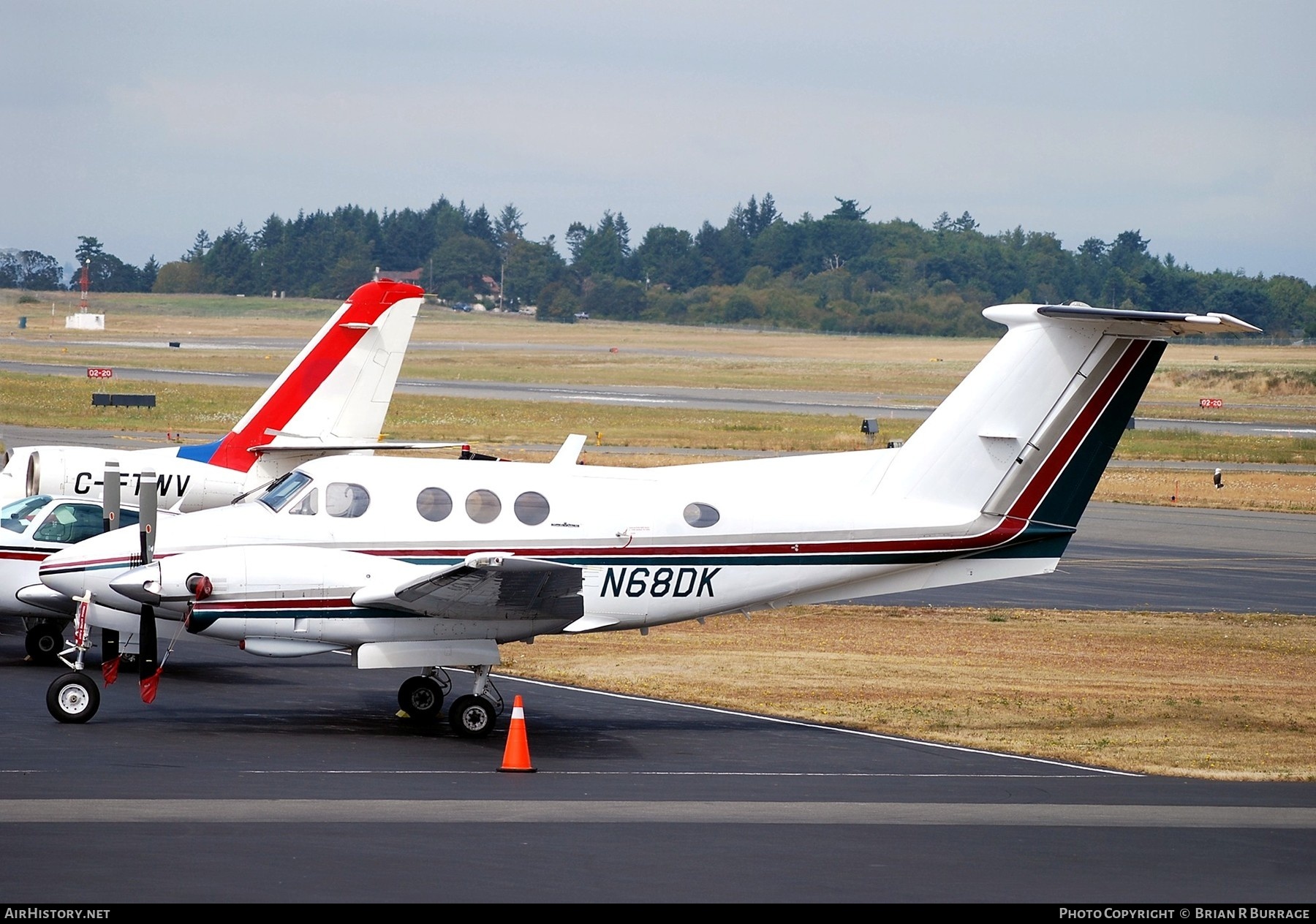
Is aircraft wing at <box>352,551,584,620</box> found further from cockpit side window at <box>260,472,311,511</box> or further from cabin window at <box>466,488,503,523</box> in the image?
cockpit side window at <box>260,472,311,511</box>

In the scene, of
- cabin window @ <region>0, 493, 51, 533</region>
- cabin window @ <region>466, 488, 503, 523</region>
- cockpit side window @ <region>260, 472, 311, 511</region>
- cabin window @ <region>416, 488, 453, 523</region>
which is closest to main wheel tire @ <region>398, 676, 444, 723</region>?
cabin window @ <region>416, 488, 453, 523</region>

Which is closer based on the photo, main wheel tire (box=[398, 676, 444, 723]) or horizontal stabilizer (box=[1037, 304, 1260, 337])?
horizontal stabilizer (box=[1037, 304, 1260, 337])

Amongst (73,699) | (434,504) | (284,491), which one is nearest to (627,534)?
(434,504)

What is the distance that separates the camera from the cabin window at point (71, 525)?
19094 millimetres

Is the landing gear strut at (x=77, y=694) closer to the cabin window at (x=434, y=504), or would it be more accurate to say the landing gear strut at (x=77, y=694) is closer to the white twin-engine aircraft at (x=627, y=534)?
the white twin-engine aircraft at (x=627, y=534)

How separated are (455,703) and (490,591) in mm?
1390

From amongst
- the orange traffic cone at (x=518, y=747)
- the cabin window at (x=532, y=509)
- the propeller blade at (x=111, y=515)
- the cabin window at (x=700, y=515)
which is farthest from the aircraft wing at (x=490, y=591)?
the propeller blade at (x=111, y=515)

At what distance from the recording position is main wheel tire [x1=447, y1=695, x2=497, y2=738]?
1616 centimetres

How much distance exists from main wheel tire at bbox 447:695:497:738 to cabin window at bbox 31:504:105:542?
5758 millimetres

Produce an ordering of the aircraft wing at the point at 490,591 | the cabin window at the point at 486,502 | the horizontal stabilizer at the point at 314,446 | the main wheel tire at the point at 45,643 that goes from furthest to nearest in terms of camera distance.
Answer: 1. the horizontal stabilizer at the point at 314,446
2. the main wheel tire at the point at 45,643
3. the cabin window at the point at 486,502
4. the aircraft wing at the point at 490,591

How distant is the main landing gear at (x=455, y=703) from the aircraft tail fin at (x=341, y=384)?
25.2ft

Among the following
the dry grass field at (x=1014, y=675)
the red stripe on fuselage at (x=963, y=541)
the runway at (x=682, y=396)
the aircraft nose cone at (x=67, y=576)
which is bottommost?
the dry grass field at (x=1014, y=675)
